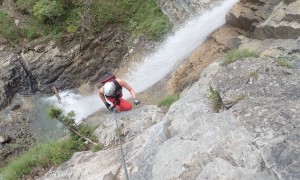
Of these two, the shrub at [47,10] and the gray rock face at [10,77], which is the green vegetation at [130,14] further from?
the gray rock face at [10,77]

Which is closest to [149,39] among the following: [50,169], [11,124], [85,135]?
[11,124]

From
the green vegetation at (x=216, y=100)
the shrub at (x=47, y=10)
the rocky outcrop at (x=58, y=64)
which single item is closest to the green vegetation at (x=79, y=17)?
the shrub at (x=47, y=10)

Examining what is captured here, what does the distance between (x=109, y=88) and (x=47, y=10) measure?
891cm

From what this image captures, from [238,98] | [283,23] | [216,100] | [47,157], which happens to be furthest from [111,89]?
[283,23]

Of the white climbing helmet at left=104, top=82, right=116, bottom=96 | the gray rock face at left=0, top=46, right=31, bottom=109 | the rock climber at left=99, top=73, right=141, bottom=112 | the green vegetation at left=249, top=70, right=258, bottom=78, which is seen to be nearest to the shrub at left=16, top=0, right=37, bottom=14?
the gray rock face at left=0, top=46, right=31, bottom=109

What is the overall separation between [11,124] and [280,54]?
10.4 m

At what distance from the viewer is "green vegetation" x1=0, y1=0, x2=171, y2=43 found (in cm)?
1655

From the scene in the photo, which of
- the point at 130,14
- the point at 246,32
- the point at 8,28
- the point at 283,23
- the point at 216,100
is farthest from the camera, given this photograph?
the point at 130,14

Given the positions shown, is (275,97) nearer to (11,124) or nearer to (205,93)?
(205,93)

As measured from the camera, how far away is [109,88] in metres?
8.84

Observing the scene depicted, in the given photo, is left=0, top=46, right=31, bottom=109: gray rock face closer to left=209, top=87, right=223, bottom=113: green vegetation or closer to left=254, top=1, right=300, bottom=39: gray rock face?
left=254, top=1, right=300, bottom=39: gray rock face

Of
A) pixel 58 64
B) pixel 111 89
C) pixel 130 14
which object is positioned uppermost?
pixel 58 64

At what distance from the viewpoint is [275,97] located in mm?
6406

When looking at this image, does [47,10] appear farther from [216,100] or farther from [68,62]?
[216,100]
